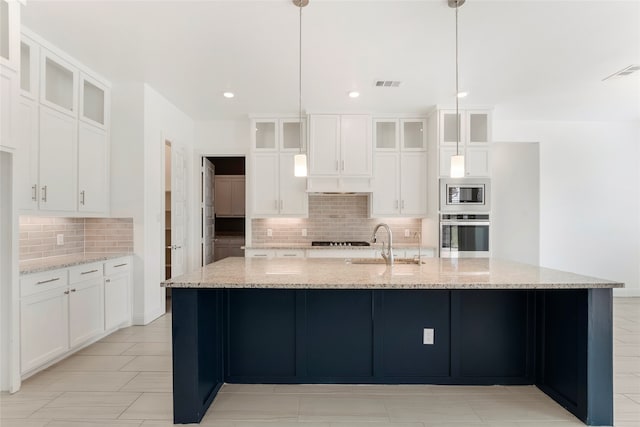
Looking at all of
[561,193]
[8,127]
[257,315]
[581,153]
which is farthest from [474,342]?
[581,153]

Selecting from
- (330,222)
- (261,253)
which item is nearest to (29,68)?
(261,253)

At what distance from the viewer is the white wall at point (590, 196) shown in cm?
580

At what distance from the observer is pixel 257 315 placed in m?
2.76

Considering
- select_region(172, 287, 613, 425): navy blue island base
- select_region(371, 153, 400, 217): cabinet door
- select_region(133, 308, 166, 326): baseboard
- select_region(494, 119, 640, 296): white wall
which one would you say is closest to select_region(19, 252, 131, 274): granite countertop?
select_region(133, 308, 166, 326): baseboard

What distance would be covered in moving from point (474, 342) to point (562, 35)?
8.43 feet

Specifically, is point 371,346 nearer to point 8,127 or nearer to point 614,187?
point 8,127

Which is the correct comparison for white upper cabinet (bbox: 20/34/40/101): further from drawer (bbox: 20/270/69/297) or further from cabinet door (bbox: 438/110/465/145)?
cabinet door (bbox: 438/110/465/145)

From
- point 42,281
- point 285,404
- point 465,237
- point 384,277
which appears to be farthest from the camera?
point 465,237

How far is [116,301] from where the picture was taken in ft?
13.0

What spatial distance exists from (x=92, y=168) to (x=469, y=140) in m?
4.57

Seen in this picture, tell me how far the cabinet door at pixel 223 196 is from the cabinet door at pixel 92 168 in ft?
11.3

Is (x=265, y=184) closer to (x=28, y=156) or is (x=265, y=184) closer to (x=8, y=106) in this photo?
(x=28, y=156)

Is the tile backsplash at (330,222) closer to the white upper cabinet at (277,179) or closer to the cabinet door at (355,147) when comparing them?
the white upper cabinet at (277,179)

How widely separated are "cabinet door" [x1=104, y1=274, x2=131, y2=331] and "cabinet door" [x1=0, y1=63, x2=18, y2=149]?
5.58 feet
